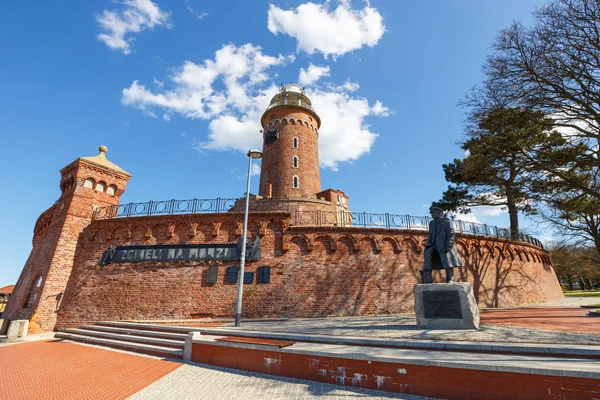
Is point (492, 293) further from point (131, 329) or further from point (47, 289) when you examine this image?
point (47, 289)

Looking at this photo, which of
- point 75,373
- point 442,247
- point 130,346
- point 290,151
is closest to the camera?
point 75,373

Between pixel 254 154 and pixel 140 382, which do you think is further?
pixel 254 154

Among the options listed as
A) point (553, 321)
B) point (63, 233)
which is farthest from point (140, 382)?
point (63, 233)

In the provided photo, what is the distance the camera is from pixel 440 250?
8.55 meters

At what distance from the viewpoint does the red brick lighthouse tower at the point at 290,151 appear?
25109 mm

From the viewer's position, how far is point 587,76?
396 inches

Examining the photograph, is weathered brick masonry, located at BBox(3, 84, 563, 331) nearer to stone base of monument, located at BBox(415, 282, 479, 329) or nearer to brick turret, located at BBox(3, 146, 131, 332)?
brick turret, located at BBox(3, 146, 131, 332)

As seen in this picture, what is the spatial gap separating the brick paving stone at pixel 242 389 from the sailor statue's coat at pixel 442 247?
185 inches

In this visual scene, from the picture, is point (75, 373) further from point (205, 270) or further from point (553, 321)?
point (553, 321)

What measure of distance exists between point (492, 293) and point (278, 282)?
13.4 m

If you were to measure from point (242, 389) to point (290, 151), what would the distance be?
22.2 metres

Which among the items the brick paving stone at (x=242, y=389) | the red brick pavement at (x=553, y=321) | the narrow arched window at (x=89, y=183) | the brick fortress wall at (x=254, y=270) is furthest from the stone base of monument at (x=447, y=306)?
the narrow arched window at (x=89, y=183)

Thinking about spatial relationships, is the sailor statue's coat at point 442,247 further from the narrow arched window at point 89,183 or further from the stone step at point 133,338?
the narrow arched window at point 89,183

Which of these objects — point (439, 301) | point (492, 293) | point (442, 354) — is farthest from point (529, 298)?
point (442, 354)
